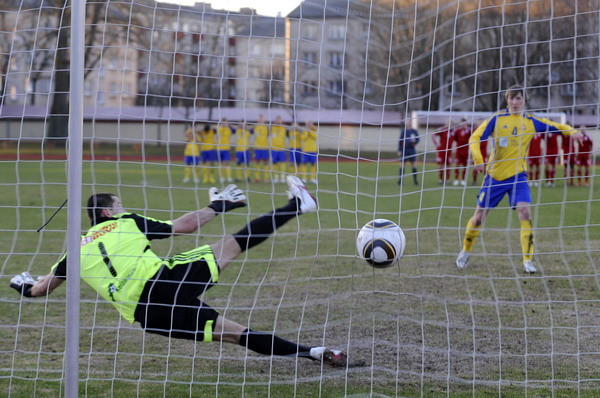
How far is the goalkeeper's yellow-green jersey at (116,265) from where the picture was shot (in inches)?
173

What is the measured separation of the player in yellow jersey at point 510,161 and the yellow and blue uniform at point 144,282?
11.3ft

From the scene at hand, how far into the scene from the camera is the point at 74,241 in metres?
3.47

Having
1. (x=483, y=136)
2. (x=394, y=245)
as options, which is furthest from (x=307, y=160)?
(x=394, y=245)

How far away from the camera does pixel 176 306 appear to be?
4.38m

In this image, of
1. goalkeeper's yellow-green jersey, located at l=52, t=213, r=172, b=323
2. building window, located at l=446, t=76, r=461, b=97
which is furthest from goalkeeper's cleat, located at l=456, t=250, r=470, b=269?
goalkeeper's yellow-green jersey, located at l=52, t=213, r=172, b=323

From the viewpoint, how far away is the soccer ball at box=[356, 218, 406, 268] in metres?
4.59

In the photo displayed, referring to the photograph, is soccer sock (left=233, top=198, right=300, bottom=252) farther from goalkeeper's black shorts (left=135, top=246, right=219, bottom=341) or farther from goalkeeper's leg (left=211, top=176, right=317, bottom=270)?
goalkeeper's black shorts (left=135, top=246, right=219, bottom=341)

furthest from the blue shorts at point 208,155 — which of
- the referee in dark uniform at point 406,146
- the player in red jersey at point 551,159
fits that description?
the player in red jersey at point 551,159

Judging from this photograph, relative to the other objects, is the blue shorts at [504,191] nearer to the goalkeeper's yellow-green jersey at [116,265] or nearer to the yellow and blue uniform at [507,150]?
the yellow and blue uniform at [507,150]

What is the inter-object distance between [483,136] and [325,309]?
Result: 2495 mm

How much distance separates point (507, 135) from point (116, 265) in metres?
4.38

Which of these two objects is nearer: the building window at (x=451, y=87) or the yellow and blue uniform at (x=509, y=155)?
the building window at (x=451, y=87)

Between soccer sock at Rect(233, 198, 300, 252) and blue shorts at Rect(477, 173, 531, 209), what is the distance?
3074 millimetres

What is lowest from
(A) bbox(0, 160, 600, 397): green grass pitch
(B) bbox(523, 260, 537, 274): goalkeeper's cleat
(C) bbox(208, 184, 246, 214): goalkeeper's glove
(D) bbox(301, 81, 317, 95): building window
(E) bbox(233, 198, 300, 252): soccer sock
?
(A) bbox(0, 160, 600, 397): green grass pitch
